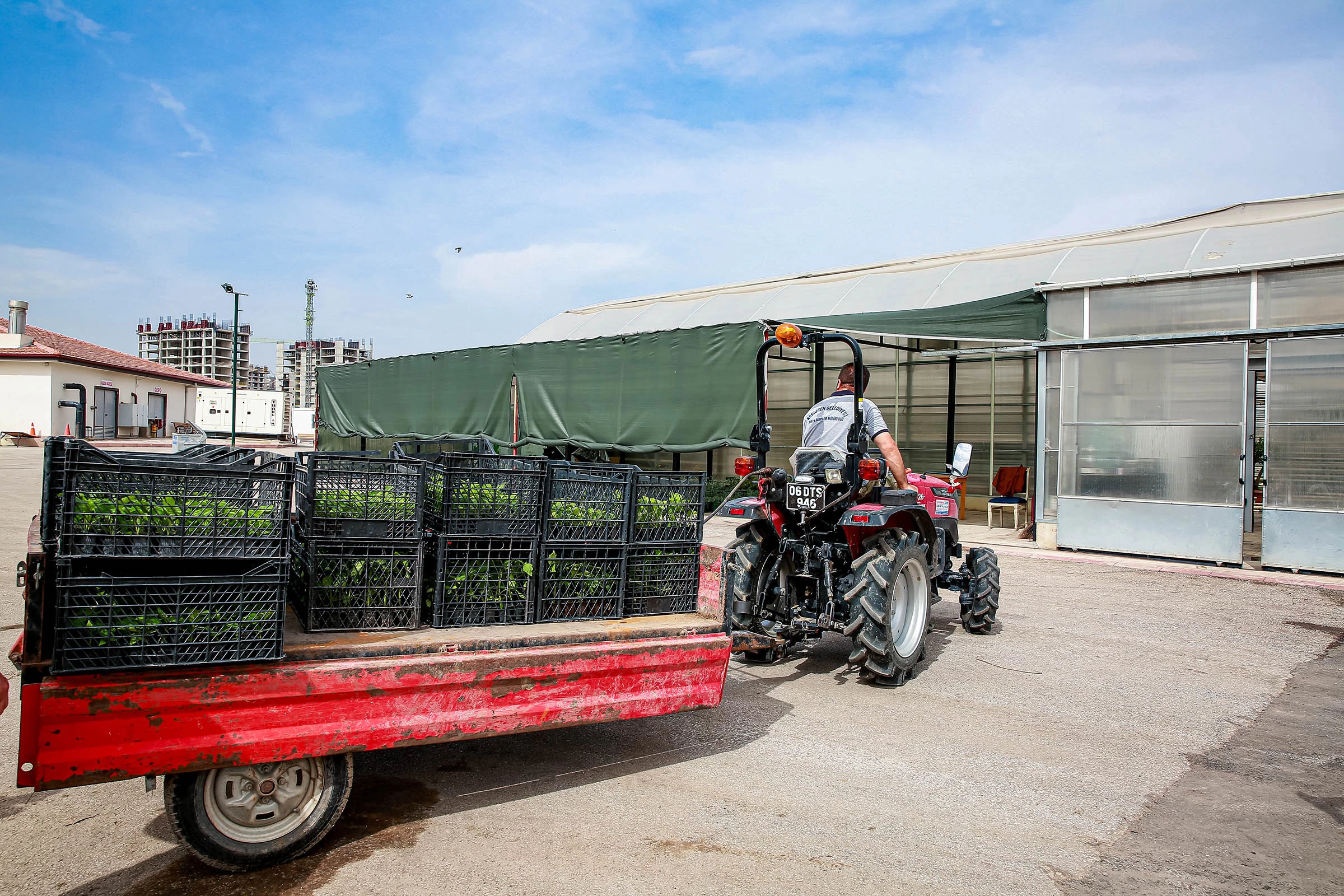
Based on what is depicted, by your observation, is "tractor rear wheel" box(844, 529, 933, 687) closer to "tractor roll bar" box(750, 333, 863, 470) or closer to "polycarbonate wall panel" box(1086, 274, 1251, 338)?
"tractor roll bar" box(750, 333, 863, 470)

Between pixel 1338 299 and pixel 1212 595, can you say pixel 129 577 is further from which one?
pixel 1338 299

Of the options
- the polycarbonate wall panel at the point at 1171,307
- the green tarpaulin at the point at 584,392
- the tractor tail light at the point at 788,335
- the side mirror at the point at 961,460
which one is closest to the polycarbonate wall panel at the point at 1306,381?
the polycarbonate wall panel at the point at 1171,307

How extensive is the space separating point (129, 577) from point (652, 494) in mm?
2284

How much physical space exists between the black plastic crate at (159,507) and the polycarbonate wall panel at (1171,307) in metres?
11.5

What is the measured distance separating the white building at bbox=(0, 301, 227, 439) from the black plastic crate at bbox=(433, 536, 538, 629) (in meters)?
31.9

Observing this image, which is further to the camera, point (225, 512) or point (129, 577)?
point (225, 512)

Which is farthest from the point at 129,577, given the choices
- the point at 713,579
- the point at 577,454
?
the point at 577,454

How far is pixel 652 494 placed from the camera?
438 centimetres

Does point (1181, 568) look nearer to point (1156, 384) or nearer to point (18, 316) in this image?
point (1156, 384)

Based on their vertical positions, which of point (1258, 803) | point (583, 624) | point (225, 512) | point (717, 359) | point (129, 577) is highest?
point (717, 359)

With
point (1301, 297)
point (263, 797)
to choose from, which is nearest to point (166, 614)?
point (263, 797)

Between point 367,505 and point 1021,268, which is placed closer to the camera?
point 367,505

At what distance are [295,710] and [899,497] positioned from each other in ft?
13.4

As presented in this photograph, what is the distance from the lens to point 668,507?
14.5 feet
